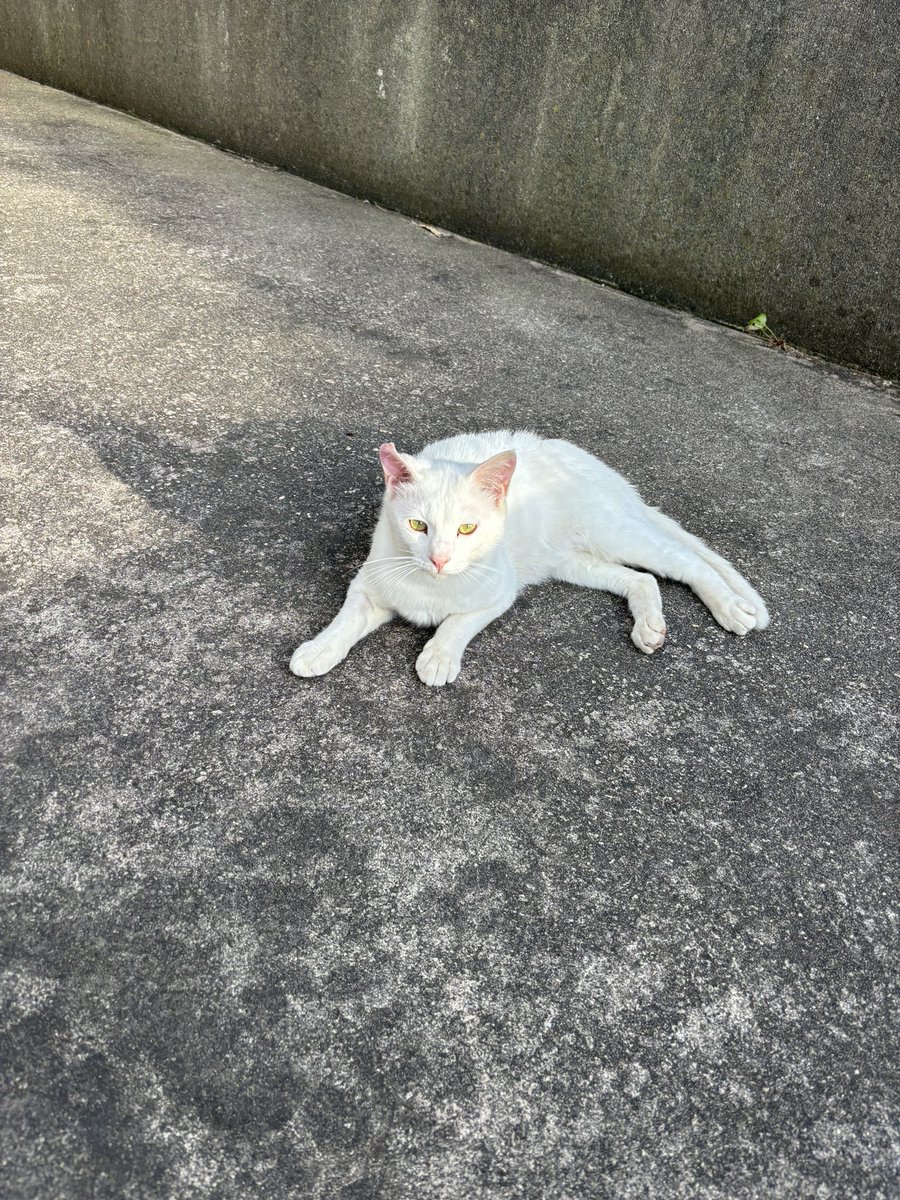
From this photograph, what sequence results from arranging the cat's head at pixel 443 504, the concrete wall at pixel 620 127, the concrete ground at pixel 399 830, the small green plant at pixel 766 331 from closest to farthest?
the concrete ground at pixel 399 830 < the cat's head at pixel 443 504 < the concrete wall at pixel 620 127 < the small green plant at pixel 766 331

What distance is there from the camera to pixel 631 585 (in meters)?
2.63

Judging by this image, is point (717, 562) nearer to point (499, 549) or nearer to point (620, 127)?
point (499, 549)

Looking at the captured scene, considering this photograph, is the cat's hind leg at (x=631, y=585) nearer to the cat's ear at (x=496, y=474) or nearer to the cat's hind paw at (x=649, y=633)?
the cat's hind paw at (x=649, y=633)

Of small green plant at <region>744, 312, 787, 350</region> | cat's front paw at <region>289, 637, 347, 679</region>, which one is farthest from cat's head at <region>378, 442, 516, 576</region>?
small green plant at <region>744, 312, 787, 350</region>

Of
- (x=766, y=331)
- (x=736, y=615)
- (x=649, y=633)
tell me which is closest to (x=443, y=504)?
(x=649, y=633)

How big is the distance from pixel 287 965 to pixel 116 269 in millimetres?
3549

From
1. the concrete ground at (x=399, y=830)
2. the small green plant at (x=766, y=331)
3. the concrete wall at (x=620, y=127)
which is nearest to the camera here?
the concrete ground at (x=399, y=830)

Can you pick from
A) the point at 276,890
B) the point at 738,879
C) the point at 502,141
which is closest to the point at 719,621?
the point at 738,879

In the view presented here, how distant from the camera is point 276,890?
Result: 1.70 m

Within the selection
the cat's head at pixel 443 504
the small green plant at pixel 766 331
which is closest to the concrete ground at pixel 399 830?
the cat's head at pixel 443 504

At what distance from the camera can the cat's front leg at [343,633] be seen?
2182mm

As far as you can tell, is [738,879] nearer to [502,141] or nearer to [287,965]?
[287,965]

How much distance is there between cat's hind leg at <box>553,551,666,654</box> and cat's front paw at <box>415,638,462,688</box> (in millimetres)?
525

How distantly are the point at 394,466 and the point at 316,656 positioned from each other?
474 millimetres
